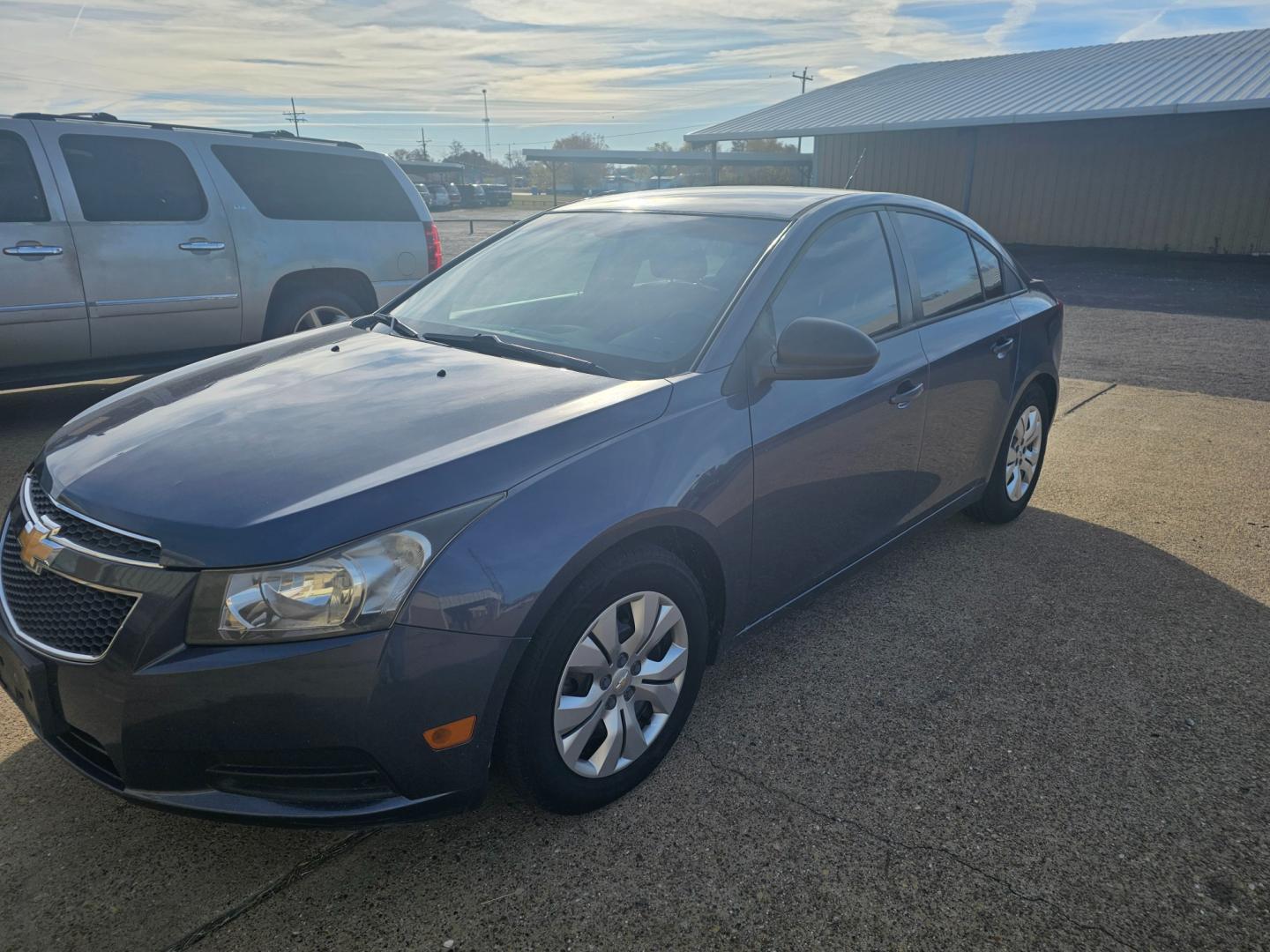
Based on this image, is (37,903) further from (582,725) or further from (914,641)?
(914,641)

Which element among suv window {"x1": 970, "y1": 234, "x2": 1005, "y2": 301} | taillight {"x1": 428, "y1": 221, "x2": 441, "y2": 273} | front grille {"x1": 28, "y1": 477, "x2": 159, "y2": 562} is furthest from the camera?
taillight {"x1": 428, "y1": 221, "x2": 441, "y2": 273}

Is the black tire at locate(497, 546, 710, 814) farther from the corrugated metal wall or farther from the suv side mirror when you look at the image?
the corrugated metal wall

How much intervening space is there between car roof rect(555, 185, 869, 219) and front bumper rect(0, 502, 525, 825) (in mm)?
1993

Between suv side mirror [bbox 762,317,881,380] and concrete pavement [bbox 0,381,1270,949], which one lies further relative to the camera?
suv side mirror [bbox 762,317,881,380]

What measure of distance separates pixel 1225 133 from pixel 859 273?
2315 cm

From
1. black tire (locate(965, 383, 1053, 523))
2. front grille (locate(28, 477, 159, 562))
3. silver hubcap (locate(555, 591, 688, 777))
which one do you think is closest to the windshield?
silver hubcap (locate(555, 591, 688, 777))

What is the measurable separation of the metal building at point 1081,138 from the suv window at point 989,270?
17.1 m

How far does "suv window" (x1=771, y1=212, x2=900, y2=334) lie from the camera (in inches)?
121

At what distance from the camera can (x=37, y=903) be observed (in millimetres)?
2150

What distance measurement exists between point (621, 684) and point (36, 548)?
150 centimetres

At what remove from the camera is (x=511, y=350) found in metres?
3.03

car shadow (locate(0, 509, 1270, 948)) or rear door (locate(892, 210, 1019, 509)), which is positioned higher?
rear door (locate(892, 210, 1019, 509))

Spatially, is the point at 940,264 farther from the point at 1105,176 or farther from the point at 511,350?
the point at 1105,176

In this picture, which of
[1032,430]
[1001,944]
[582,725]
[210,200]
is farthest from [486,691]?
[210,200]
